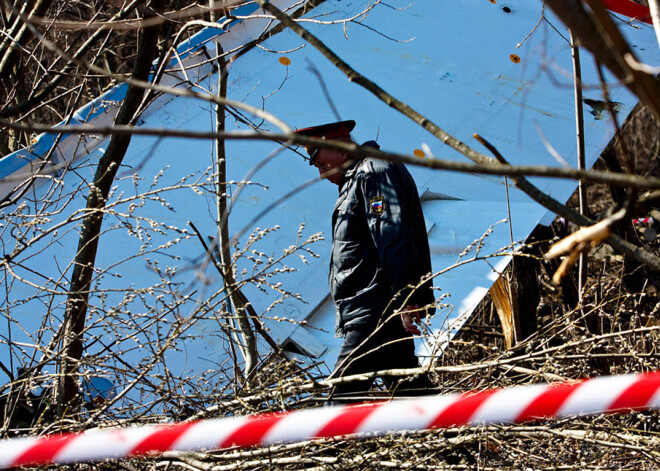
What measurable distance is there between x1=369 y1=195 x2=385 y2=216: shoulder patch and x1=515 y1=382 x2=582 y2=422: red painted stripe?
1.55m

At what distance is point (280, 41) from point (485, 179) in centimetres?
211

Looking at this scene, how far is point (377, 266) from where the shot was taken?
345cm

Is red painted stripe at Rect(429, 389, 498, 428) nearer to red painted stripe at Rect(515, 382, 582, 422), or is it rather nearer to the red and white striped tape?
the red and white striped tape

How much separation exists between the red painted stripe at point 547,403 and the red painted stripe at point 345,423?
0.43 metres

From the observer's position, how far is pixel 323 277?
5234mm

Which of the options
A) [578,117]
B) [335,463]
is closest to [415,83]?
[578,117]

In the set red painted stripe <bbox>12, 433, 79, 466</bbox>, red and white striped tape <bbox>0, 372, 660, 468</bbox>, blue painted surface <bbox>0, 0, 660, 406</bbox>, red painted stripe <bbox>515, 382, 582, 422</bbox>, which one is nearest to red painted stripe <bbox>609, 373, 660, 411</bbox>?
red and white striped tape <bbox>0, 372, 660, 468</bbox>

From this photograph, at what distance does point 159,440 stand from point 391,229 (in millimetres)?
1594

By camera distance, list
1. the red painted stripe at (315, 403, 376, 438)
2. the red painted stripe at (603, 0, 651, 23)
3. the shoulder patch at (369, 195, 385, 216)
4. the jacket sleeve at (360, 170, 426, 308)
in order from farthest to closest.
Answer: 1. the red painted stripe at (603, 0, 651, 23)
2. the shoulder patch at (369, 195, 385, 216)
3. the jacket sleeve at (360, 170, 426, 308)
4. the red painted stripe at (315, 403, 376, 438)

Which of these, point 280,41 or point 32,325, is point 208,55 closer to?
point 280,41

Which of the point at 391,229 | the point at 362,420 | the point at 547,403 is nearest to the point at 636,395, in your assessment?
the point at 547,403

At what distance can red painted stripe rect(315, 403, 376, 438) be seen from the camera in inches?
78.2

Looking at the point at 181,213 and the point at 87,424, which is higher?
the point at 181,213

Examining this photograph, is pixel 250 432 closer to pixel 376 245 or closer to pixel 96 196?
pixel 376 245
